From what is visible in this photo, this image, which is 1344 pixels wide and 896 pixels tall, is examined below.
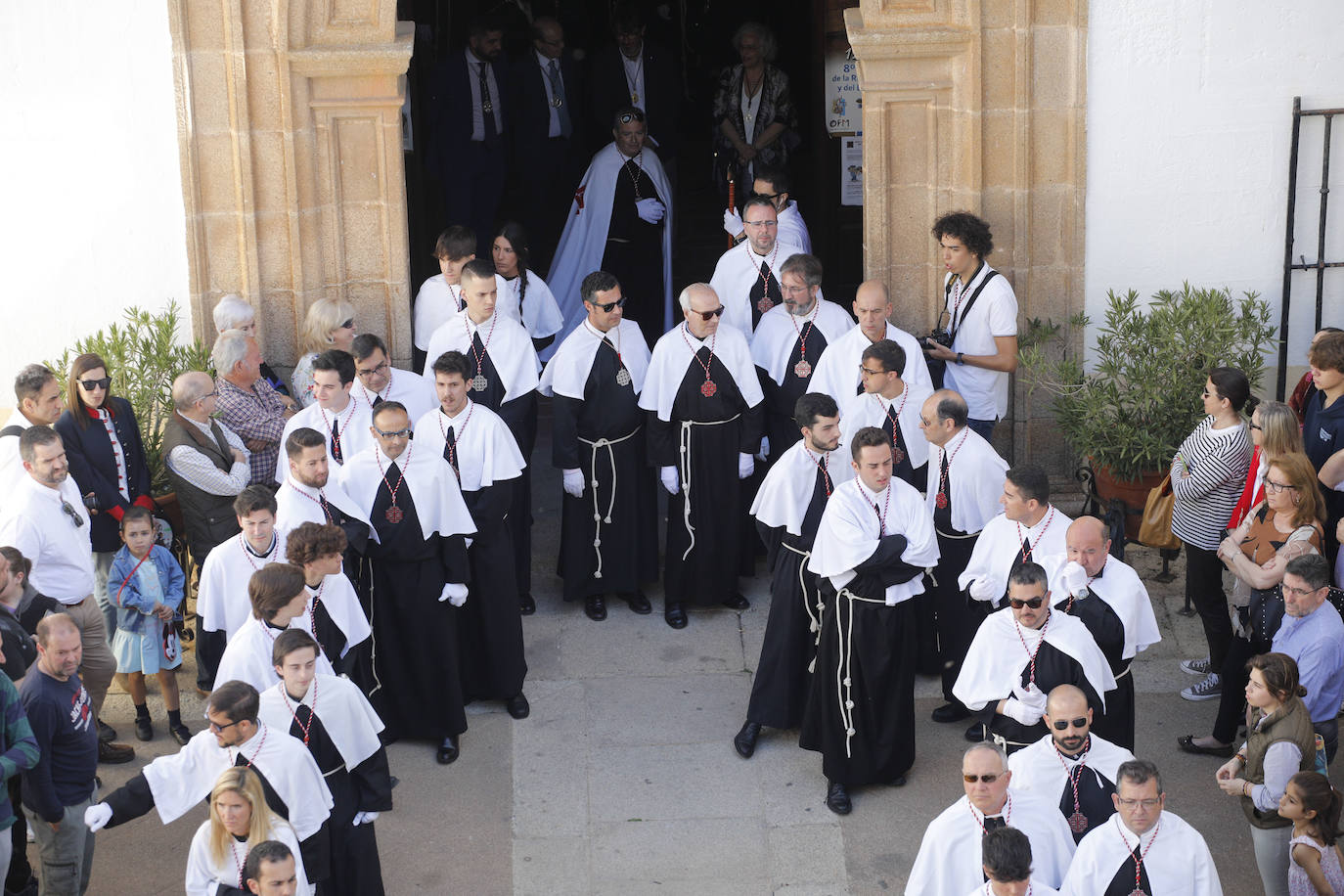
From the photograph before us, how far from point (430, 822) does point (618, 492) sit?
2229 millimetres

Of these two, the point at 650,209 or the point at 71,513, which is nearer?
the point at 71,513

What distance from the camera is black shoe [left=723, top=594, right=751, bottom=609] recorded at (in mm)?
8961

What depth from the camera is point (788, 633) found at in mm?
7496

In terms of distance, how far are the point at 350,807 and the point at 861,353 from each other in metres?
3.60

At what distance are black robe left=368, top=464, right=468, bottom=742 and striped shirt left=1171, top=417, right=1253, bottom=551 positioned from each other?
3238 mm

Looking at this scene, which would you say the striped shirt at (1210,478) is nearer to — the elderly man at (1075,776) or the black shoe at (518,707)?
the elderly man at (1075,776)

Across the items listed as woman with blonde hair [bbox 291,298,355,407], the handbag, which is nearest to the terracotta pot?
the handbag

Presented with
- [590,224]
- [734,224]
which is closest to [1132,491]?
[734,224]

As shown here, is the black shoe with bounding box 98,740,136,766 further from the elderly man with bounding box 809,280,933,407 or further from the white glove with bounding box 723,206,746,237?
the white glove with bounding box 723,206,746,237

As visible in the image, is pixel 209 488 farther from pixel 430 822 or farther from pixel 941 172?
pixel 941 172

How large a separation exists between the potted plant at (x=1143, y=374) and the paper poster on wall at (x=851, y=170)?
2.33m

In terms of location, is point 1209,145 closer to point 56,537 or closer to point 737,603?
point 737,603

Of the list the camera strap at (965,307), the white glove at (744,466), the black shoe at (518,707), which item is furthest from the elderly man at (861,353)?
the black shoe at (518,707)

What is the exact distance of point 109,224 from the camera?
9141mm
